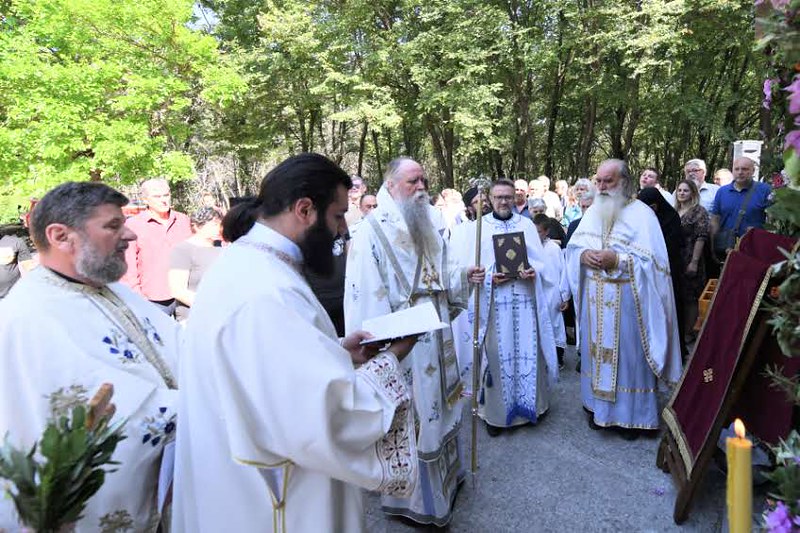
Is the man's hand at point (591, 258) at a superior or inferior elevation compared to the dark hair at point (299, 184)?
inferior

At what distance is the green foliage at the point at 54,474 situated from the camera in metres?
1.13

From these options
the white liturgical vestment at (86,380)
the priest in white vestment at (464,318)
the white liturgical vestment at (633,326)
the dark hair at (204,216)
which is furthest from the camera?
the dark hair at (204,216)

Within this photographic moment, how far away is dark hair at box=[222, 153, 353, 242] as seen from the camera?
5.80ft

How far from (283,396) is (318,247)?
578 mm

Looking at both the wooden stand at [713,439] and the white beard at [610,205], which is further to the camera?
the white beard at [610,205]

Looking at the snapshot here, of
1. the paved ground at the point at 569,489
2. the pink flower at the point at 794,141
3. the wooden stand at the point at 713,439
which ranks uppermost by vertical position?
the pink flower at the point at 794,141

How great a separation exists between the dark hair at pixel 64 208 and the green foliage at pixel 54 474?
36.0 inches

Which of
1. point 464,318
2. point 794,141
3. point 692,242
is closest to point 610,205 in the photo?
point 464,318

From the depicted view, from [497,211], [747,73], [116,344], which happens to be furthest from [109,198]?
[747,73]

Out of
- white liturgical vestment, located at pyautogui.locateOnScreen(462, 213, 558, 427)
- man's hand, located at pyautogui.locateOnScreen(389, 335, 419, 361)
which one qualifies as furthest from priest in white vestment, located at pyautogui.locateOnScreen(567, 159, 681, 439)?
man's hand, located at pyautogui.locateOnScreen(389, 335, 419, 361)

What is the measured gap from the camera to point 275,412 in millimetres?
1490

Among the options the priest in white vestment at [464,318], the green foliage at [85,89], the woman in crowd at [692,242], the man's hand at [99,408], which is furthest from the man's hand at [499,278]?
the green foliage at [85,89]

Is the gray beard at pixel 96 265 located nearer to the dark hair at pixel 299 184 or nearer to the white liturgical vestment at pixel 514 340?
the dark hair at pixel 299 184

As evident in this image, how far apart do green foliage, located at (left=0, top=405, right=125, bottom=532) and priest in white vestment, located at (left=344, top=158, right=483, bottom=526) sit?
2.02 metres
